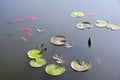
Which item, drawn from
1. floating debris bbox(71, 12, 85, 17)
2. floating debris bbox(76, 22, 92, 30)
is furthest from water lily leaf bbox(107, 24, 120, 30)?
floating debris bbox(71, 12, 85, 17)

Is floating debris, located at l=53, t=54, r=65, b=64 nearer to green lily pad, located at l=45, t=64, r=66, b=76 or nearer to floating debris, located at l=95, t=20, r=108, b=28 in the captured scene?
green lily pad, located at l=45, t=64, r=66, b=76

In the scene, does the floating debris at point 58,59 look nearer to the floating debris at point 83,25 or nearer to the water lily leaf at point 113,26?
the floating debris at point 83,25

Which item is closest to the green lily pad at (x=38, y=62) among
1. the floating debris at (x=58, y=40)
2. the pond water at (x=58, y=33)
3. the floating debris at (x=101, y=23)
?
the pond water at (x=58, y=33)

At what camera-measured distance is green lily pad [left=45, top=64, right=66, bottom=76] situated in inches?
53.6

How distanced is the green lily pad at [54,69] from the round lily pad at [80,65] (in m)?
0.07

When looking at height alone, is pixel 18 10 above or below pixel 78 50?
above

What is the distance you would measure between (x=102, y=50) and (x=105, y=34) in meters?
0.20

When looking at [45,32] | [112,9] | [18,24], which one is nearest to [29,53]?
[45,32]

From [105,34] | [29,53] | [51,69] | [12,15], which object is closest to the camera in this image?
[51,69]

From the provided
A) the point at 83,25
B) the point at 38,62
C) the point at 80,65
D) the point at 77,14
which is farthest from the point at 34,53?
the point at 77,14

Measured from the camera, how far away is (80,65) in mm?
1426

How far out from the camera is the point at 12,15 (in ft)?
6.34

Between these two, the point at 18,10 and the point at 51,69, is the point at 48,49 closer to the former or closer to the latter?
the point at 51,69

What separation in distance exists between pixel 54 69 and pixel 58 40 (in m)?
0.30
